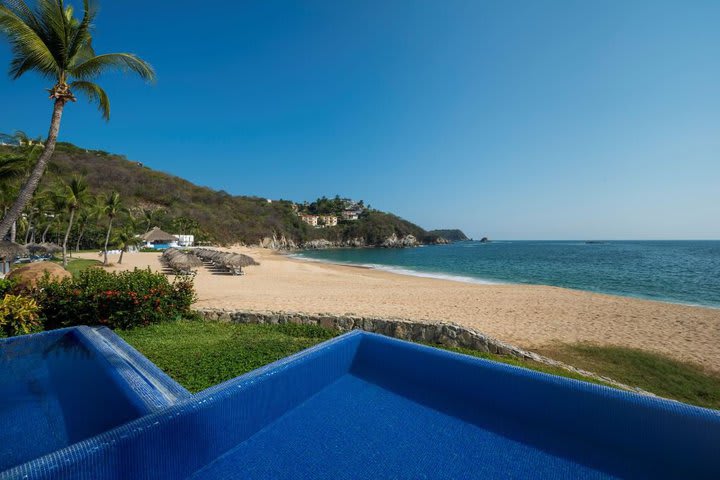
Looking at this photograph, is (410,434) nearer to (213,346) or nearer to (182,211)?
(213,346)

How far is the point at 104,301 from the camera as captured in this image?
257 inches

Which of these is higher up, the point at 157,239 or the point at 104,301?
the point at 157,239

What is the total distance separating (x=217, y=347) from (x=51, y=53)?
735 centimetres

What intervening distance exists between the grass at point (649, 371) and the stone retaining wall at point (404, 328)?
109 centimetres

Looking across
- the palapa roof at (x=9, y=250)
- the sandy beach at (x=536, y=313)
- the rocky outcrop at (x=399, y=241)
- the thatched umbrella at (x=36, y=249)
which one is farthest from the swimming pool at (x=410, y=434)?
the rocky outcrop at (x=399, y=241)

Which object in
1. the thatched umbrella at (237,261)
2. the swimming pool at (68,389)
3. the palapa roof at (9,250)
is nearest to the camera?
the swimming pool at (68,389)

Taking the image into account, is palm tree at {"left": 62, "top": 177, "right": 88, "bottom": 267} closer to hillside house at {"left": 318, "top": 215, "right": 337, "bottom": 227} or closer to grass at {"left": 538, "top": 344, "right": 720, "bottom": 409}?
grass at {"left": 538, "top": 344, "right": 720, "bottom": 409}

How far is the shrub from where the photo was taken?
18.3 ft

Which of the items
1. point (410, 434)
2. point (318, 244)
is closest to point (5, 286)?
point (410, 434)

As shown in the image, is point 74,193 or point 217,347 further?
point 74,193

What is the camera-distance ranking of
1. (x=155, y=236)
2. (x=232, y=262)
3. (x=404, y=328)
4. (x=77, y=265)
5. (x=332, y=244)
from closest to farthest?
(x=404, y=328), (x=77, y=265), (x=232, y=262), (x=155, y=236), (x=332, y=244)

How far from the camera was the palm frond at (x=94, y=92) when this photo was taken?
738cm

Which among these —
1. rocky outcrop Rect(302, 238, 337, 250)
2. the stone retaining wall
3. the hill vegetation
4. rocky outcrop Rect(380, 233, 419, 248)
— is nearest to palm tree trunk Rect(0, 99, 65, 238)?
the stone retaining wall

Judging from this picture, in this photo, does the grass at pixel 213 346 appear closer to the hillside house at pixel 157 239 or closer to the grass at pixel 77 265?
the grass at pixel 77 265
